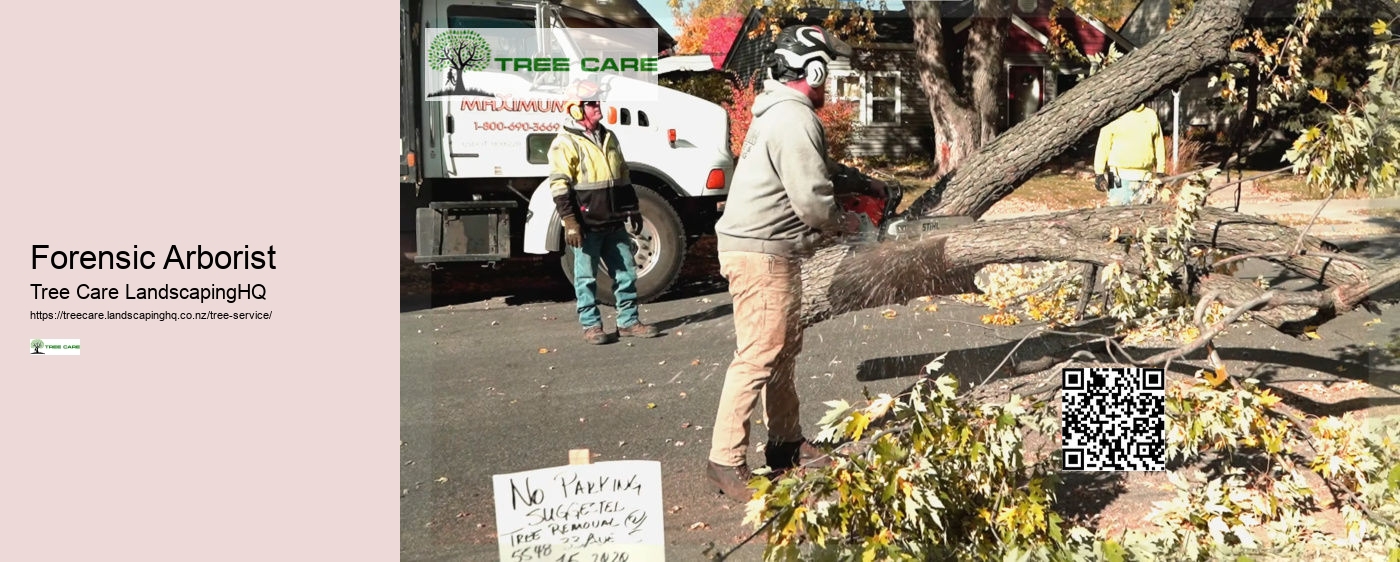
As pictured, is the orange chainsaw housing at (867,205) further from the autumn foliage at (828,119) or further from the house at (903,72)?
the autumn foliage at (828,119)

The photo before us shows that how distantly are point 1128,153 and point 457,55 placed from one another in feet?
11.8

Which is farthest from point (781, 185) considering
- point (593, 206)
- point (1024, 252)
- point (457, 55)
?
point (457, 55)

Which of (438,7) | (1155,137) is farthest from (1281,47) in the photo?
(438,7)

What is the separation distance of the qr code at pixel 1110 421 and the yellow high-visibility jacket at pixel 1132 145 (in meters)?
2.95

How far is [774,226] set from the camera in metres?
3.97

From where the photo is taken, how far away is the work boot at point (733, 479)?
4160mm

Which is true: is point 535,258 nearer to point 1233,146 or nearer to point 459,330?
point 459,330

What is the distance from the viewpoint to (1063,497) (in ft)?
13.8

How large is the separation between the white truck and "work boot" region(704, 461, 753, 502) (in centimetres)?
258

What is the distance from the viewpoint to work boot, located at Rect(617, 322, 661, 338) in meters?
6.64

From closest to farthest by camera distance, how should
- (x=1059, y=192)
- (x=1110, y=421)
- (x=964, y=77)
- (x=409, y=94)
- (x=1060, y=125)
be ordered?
1. (x=1110, y=421)
2. (x=1060, y=125)
3. (x=409, y=94)
4. (x=1059, y=192)
5. (x=964, y=77)

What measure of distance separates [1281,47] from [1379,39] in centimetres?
48

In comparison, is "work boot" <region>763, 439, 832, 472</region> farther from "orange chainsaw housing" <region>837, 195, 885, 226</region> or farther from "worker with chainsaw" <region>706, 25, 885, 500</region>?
"orange chainsaw housing" <region>837, 195, 885, 226</region>
